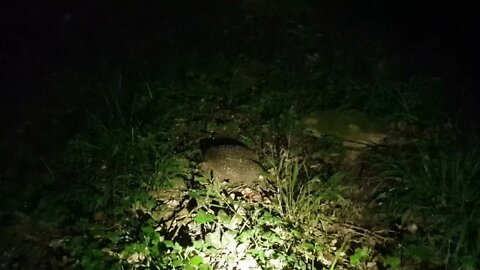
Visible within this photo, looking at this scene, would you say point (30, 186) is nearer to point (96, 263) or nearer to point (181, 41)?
point (96, 263)

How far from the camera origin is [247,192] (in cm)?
418

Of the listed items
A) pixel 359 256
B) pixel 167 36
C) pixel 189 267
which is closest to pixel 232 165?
pixel 189 267

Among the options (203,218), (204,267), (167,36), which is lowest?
(204,267)

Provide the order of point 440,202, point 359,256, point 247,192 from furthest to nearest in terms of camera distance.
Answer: point 247,192 → point 440,202 → point 359,256

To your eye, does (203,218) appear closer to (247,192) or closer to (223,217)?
(223,217)

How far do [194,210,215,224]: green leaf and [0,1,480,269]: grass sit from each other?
0.04 ft

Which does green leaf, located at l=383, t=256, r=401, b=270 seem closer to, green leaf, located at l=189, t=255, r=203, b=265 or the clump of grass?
the clump of grass

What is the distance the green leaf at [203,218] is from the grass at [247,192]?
0.01 meters

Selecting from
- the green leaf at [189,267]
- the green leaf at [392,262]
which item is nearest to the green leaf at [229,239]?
the green leaf at [189,267]

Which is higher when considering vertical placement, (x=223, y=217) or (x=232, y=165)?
(x=232, y=165)

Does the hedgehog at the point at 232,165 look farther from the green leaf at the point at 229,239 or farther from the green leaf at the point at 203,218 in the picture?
the green leaf at the point at 229,239

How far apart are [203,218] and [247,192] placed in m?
0.50

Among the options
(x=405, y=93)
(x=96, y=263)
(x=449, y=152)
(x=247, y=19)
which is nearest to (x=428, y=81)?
(x=405, y=93)

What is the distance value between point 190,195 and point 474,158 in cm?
217
